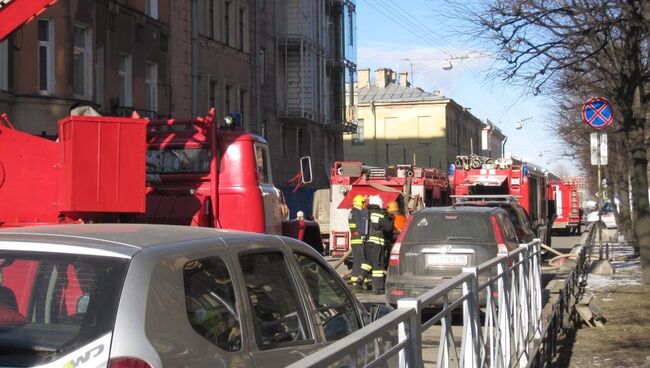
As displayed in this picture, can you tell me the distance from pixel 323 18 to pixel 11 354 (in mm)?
40336

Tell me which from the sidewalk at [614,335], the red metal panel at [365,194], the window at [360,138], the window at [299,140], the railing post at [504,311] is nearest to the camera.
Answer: the railing post at [504,311]

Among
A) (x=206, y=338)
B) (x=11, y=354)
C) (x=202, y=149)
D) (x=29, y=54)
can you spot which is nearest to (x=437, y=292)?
(x=206, y=338)

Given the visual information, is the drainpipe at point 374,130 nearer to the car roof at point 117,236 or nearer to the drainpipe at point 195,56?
the drainpipe at point 195,56

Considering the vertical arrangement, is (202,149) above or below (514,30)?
below

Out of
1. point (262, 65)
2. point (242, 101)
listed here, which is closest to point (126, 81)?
point (242, 101)

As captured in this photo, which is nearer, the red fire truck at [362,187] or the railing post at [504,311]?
the railing post at [504,311]

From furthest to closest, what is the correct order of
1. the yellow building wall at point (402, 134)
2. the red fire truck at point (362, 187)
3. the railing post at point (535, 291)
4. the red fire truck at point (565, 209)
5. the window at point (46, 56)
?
the yellow building wall at point (402, 134) < the red fire truck at point (565, 209) < the red fire truck at point (362, 187) < the window at point (46, 56) < the railing post at point (535, 291)

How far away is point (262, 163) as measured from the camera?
35.2ft

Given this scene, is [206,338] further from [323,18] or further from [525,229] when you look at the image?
[323,18]

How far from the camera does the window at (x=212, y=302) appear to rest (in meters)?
3.64

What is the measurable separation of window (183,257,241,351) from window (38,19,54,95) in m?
18.1

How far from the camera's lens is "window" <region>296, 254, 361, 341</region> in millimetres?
4712

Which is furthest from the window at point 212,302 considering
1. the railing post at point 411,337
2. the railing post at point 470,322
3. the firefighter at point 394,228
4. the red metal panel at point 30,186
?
the firefighter at point 394,228

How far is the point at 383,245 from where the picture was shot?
14758 mm
